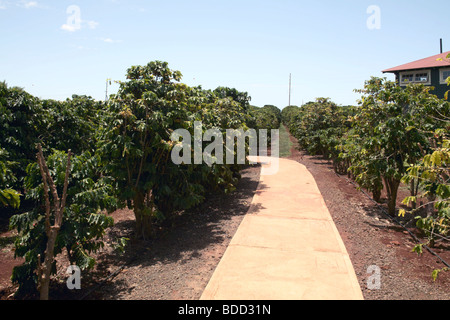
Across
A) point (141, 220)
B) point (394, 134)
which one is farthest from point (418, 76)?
point (141, 220)

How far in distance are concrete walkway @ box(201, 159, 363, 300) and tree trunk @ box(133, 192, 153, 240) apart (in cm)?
220

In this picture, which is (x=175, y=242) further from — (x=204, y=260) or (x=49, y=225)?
(x=49, y=225)

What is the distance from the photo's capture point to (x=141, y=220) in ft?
26.1

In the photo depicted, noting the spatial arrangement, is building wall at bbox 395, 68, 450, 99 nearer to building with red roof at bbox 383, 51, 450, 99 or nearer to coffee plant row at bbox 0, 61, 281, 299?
building with red roof at bbox 383, 51, 450, 99

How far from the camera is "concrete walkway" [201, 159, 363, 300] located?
17.3ft

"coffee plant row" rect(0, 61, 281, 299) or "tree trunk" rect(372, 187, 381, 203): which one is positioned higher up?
"coffee plant row" rect(0, 61, 281, 299)

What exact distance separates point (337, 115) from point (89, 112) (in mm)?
14455

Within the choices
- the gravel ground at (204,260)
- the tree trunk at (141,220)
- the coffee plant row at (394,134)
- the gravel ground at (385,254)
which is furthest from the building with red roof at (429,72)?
the tree trunk at (141,220)

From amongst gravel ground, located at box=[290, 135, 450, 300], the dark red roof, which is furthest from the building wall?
gravel ground, located at box=[290, 135, 450, 300]

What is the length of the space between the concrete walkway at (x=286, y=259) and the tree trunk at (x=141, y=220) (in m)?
2.20

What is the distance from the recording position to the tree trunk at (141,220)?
7587mm

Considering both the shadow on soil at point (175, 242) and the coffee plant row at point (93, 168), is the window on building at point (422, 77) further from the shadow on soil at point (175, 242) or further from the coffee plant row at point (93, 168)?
the shadow on soil at point (175, 242)
